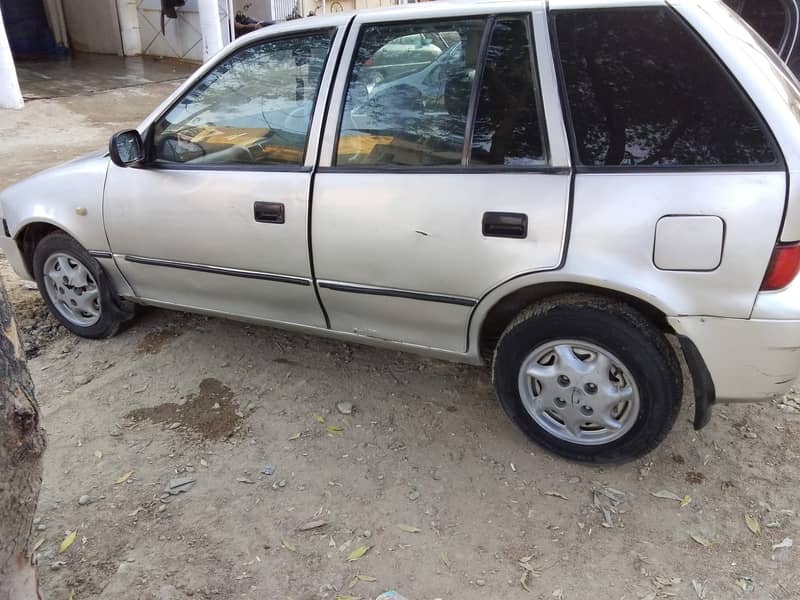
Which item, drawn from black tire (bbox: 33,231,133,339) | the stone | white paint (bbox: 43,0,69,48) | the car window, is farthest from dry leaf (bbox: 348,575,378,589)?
white paint (bbox: 43,0,69,48)

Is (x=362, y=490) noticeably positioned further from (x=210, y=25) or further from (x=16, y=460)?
(x=210, y=25)

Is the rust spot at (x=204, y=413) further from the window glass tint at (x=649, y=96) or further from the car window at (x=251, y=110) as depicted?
the window glass tint at (x=649, y=96)

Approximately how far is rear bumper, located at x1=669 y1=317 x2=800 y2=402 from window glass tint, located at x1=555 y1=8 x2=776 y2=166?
1.88 feet

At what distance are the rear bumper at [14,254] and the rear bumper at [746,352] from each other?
357cm

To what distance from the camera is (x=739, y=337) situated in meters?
2.46

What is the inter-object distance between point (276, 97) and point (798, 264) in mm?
2290

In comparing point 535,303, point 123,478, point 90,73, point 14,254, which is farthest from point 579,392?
point 90,73

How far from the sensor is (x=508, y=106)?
8.86 feet

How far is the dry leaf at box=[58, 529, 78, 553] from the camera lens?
257 centimetres

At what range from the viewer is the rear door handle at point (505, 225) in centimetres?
262

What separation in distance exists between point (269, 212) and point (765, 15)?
330 cm

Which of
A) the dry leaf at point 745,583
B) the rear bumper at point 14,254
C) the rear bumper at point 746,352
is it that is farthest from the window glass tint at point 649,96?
the rear bumper at point 14,254

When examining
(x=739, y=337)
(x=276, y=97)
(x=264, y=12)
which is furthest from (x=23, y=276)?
(x=264, y=12)

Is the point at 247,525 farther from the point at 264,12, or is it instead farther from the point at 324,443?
the point at 264,12
